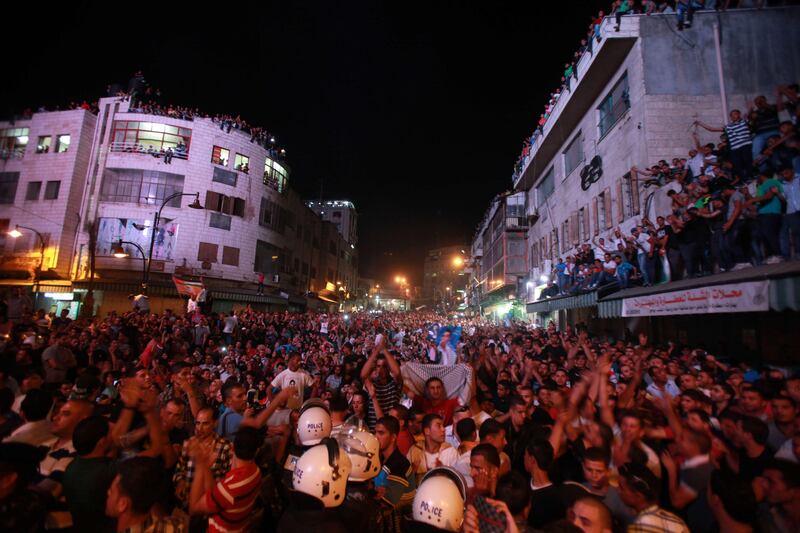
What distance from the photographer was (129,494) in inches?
103

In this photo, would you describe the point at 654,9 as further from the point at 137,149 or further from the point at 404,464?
the point at 137,149

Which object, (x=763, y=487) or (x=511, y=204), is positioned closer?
(x=763, y=487)

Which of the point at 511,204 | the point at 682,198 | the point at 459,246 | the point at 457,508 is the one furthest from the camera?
the point at 459,246

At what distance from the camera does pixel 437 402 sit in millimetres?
6418

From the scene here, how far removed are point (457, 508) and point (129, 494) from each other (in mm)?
2195

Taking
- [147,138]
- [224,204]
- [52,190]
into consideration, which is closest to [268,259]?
[224,204]

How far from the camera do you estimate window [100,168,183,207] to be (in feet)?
89.3

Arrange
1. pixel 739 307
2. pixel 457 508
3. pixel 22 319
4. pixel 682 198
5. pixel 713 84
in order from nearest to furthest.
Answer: pixel 457 508 → pixel 739 307 → pixel 682 198 → pixel 22 319 → pixel 713 84

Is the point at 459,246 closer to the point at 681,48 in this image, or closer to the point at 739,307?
the point at 681,48

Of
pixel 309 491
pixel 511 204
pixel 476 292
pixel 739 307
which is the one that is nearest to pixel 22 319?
pixel 309 491

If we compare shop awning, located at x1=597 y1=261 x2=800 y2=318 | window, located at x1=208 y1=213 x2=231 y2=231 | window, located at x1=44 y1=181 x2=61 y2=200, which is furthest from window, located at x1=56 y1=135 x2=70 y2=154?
shop awning, located at x1=597 y1=261 x2=800 y2=318

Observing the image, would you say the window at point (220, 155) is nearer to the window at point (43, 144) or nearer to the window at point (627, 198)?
the window at point (43, 144)

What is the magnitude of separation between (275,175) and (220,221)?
750cm

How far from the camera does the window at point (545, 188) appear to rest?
26.0m
